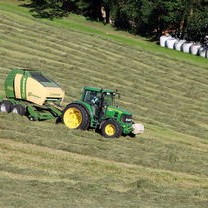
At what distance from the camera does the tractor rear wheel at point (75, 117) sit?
1811 cm

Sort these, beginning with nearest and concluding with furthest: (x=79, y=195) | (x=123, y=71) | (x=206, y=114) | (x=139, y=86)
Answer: (x=79, y=195), (x=206, y=114), (x=139, y=86), (x=123, y=71)

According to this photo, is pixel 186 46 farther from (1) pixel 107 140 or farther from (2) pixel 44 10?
(1) pixel 107 140

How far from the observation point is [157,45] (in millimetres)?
48219

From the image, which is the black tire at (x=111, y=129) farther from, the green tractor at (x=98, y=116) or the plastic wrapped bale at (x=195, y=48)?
the plastic wrapped bale at (x=195, y=48)

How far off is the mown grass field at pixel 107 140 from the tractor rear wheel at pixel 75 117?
11.2 inches

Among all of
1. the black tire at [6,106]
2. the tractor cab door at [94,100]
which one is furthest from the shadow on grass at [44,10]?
the tractor cab door at [94,100]

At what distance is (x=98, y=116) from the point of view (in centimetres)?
1833

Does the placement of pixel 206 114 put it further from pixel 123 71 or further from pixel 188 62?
pixel 188 62

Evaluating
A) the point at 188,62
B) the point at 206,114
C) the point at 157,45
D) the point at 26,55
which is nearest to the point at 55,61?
the point at 26,55

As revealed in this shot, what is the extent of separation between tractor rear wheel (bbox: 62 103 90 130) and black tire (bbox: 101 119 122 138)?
2.06 ft

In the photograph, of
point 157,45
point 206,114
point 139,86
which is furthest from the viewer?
point 157,45

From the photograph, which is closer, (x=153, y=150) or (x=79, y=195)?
(x=79, y=195)

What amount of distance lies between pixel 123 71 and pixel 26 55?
237 inches

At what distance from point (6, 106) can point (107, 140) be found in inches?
155
